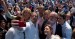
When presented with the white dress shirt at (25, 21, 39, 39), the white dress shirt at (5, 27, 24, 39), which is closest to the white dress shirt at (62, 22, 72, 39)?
the white dress shirt at (25, 21, 39, 39)

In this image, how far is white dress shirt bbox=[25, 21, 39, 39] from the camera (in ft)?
20.9

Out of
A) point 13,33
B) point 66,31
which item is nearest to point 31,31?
point 13,33

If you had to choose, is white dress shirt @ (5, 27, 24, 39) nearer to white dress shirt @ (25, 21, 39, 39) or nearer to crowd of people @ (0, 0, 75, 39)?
crowd of people @ (0, 0, 75, 39)

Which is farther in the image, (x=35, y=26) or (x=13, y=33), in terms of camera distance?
(x=35, y=26)

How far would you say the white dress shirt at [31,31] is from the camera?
6.37 m

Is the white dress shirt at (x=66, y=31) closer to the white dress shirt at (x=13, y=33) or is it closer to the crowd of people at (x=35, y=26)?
the crowd of people at (x=35, y=26)

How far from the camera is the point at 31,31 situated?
6473mm

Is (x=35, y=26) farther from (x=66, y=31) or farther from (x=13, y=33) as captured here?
(x=13, y=33)

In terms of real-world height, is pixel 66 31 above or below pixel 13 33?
below

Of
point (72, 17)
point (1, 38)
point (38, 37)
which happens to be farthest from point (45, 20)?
point (72, 17)

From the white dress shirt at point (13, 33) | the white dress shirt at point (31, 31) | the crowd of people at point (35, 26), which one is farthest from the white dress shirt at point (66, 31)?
the white dress shirt at point (13, 33)

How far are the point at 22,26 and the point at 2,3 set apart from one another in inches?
79.1

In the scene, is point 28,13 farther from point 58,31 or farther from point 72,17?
point 72,17

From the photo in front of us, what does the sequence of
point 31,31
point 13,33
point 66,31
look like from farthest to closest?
point 66,31, point 31,31, point 13,33
